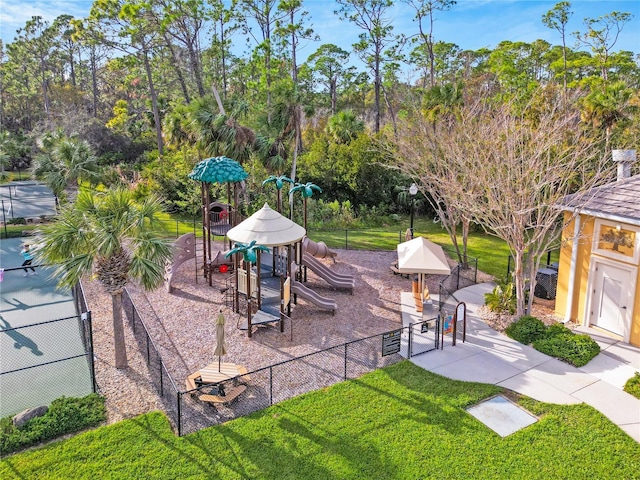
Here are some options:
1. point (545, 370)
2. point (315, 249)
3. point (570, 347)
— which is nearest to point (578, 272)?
point (570, 347)

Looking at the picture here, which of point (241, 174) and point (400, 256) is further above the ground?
point (241, 174)

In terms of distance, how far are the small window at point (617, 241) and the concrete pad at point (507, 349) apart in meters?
3.31

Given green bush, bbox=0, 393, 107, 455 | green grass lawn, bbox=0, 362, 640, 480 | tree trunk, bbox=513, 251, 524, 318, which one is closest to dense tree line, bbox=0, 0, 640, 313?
tree trunk, bbox=513, 251, 524, 318

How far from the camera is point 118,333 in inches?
410

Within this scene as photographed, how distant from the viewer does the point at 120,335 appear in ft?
34.3

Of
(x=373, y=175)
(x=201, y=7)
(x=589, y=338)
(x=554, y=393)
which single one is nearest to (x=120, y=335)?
(x=554, y=393)

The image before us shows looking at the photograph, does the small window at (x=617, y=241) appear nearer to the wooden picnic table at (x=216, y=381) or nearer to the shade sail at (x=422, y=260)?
Answer: the shade sail at (x=422, y=260)

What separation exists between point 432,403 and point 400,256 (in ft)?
20.2

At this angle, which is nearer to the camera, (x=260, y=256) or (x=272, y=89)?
(x=260, y=256)

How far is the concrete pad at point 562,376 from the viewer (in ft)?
32.6

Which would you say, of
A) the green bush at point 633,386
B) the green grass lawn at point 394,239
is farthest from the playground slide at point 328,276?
the green bush at point 633,386

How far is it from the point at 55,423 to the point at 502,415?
831 cm

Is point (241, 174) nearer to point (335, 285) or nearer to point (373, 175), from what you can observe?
point (335, 285)

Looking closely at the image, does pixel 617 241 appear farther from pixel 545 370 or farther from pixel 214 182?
pixel 214 182
